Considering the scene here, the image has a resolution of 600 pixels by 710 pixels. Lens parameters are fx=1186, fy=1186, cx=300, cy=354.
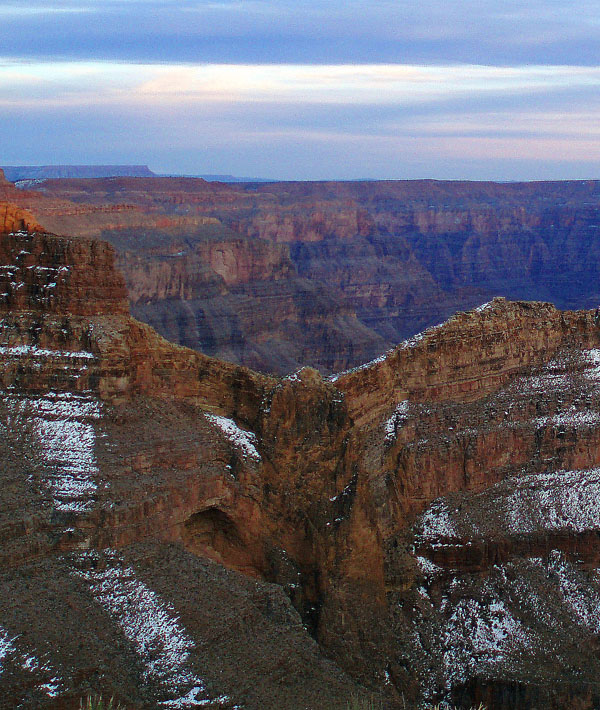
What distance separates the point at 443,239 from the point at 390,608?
9435 centimetres

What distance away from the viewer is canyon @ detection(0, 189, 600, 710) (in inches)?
1070

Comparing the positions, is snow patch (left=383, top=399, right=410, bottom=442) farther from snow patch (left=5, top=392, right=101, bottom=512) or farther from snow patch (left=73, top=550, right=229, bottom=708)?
snow patch (left=73, top=550, right=229, bottom=708)

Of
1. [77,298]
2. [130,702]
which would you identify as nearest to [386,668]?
[130,702]

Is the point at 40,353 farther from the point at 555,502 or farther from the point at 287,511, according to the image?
the point at 555,502

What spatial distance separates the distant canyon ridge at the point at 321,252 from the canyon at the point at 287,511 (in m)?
35.8

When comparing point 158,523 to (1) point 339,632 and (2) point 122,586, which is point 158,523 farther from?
(1) point 339,632

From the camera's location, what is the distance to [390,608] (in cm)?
3331

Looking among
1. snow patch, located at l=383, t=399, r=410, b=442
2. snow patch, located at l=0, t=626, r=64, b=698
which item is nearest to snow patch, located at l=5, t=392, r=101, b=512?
snow patch, located at l=0, t=626, r=64, b=698

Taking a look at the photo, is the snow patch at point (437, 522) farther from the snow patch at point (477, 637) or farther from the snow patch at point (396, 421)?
the snow patch at point (396, 421)

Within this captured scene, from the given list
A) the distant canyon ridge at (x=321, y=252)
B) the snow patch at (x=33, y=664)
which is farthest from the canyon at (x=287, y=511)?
the distant canyon ridge at (x=321, y=252)

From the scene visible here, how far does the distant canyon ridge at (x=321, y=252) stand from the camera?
80875 millimetres

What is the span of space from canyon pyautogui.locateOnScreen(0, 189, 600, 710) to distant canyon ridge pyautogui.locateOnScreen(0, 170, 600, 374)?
35.8 meters

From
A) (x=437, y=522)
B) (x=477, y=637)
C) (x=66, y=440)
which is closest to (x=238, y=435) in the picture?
(x=66, y=440)

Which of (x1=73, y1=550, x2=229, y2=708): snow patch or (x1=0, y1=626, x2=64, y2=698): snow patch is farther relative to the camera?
(x1=73, y1=550, x2=229, y2=708): snow patch
